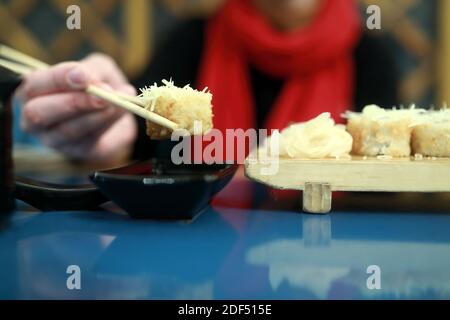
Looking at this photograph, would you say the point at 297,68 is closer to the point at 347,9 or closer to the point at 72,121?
the point at 347,9

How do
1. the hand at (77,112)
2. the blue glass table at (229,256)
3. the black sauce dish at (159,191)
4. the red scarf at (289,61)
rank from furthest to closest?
1. the red scarf at (289,61)
2. the hand at (77,112)
3. the black sauce dish at (159,191)
4. the blue glass table at (229,256)

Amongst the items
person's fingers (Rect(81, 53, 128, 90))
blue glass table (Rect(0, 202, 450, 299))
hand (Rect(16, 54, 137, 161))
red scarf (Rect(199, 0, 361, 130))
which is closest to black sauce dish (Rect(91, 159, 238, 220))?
blue glass table (Rect(0, 202, 450, 299))

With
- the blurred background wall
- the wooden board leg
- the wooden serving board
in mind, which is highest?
the blurred background wall

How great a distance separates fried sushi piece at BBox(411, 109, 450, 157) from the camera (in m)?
0.46

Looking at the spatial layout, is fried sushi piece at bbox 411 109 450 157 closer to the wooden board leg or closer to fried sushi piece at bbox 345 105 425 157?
fried sushi piece at bbox 345 105 425 157

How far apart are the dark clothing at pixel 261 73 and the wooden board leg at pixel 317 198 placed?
0.65 metres

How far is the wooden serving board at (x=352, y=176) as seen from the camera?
1.40ft

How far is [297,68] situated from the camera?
1.09 meters

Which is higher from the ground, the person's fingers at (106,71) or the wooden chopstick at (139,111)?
the person's fingers at (106,71)

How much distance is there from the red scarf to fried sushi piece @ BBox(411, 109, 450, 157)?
55 centimetres

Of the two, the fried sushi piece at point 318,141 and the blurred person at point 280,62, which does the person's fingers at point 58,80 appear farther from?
the blurred person at point 280,62

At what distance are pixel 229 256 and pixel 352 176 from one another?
0.16 metres

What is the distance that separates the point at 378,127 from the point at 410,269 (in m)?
0.20

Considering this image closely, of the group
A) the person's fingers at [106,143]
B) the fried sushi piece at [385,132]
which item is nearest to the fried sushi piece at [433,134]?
the fried sushi piece at [385,132]
